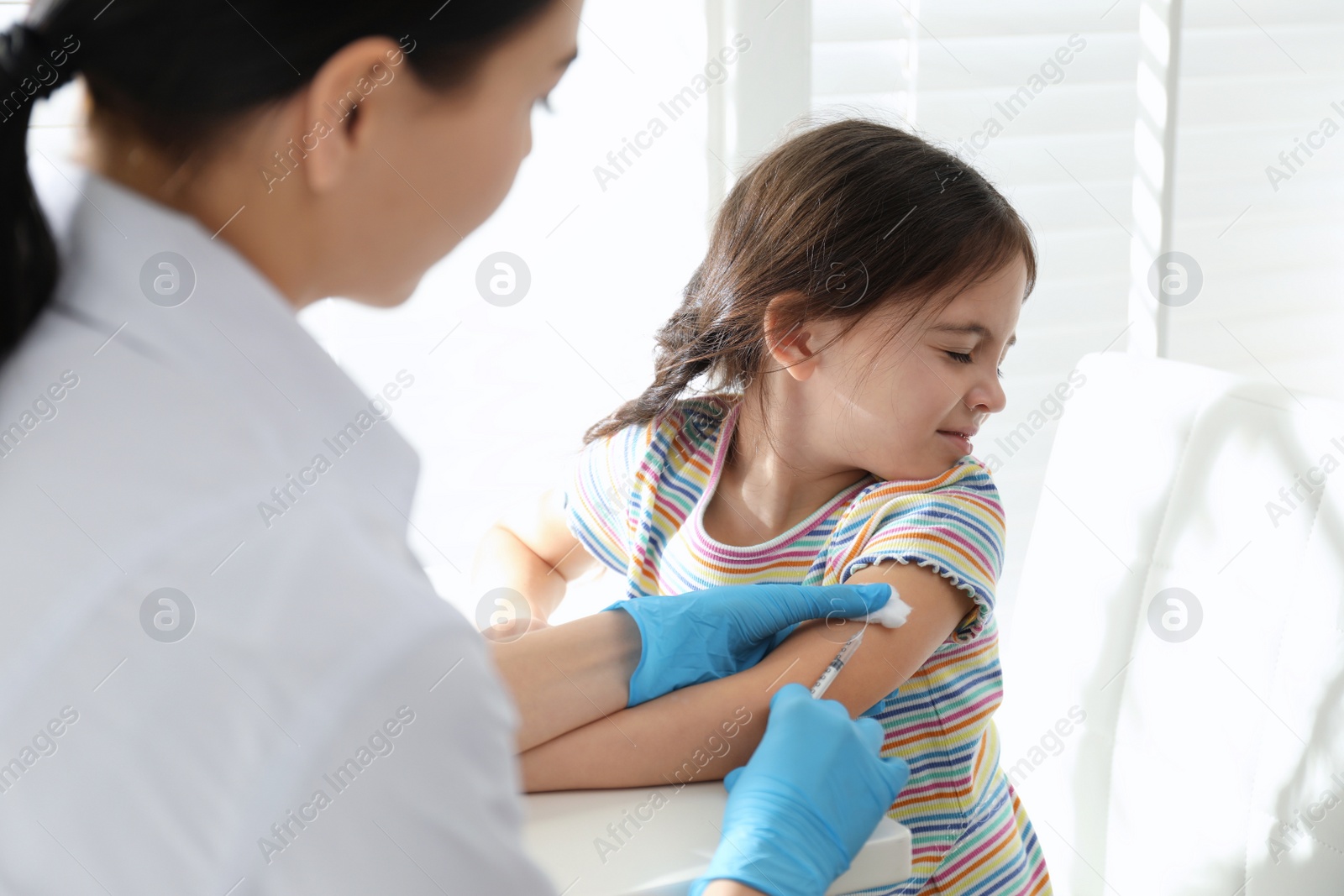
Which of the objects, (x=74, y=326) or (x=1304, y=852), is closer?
(x=74, y=326)

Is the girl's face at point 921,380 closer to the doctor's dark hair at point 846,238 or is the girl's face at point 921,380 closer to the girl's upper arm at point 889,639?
the doctor's dark hair at point 846,238

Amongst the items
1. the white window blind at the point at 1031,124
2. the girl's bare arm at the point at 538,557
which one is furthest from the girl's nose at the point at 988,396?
the white window blind at the point at 1031,124

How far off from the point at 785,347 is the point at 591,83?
0.69 m

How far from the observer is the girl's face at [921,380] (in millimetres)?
1099

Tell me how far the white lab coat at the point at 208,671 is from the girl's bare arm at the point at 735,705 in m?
0.44

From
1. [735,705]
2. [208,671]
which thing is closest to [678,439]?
[735,705]

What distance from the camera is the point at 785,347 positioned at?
1.18 m

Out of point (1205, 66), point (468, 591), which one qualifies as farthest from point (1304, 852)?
point (1205, 66)

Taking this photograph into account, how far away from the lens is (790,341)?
1.17 metres

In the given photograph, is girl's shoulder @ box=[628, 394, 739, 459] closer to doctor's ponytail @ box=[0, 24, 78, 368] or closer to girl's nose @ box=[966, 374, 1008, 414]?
girl's nose @ box=[966, 374, 1008, 414]

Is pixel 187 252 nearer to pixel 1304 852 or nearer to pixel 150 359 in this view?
pixel 150 359

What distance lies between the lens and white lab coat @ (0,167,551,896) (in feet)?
1.30

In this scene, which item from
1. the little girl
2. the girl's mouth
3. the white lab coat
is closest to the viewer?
the white lab coat

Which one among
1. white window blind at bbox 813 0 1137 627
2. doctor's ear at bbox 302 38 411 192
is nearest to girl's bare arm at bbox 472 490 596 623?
white window blind at bbox 813 0 1137 627
